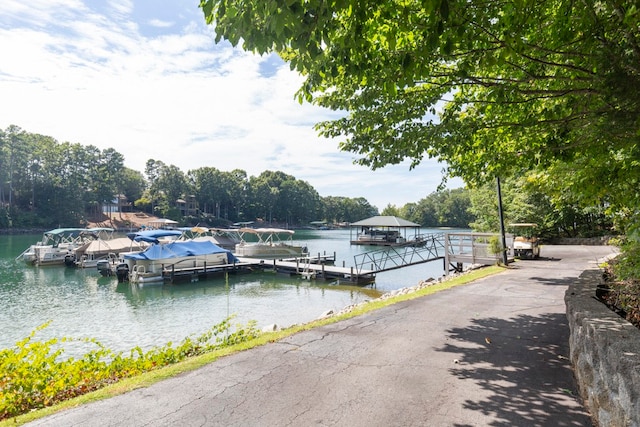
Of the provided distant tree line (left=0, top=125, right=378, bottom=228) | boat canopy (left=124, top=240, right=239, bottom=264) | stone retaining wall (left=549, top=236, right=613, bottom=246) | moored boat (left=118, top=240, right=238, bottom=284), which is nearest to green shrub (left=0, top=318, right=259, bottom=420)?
moored boat (left=118, top=240, right=238, bottom=284)

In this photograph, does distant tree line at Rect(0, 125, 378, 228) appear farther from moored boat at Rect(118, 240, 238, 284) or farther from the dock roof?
moored boat at Rect(118, 240, 238, 284)

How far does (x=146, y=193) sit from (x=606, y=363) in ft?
327

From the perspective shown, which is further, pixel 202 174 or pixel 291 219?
pixel 291 219

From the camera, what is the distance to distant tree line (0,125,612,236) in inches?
2820

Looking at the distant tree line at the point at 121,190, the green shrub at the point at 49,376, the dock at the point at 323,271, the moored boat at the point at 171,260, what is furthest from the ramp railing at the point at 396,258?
the distant tree line at the point at 121,190

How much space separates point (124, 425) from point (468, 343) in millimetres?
4875

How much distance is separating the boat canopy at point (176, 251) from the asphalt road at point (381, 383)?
20173 millimetres

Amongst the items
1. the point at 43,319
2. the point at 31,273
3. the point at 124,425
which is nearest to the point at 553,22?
the point at 124,425

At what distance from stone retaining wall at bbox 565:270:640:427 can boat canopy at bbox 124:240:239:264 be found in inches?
933

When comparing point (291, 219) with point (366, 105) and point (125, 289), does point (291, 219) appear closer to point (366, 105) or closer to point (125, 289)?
point (125, 289)

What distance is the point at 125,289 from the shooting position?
21438 millimetres

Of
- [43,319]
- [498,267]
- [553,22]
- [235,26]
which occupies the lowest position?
[43,319]

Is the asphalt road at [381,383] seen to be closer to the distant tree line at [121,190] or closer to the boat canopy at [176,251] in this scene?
the boat canopy at [176,251]

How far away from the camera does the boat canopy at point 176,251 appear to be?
23734mm
